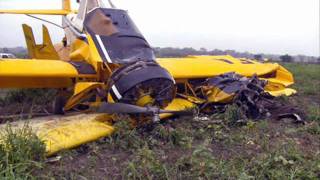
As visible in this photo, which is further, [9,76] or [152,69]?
[9,76]

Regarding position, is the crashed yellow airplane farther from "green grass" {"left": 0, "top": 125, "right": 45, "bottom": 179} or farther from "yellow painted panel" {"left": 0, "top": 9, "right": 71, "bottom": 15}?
"yellow painted panel" {"left": 0, "top": 9, "right": 71, "bottom": 15}

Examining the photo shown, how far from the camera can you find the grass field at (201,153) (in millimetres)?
3822

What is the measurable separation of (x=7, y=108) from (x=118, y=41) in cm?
307

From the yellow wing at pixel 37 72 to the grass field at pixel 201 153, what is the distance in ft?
4.78

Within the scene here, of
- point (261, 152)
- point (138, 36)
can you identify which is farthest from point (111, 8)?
point (261, 152)

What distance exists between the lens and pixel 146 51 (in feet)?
21.1

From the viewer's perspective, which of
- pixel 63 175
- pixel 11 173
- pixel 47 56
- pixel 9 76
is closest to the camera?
pixel 11 173

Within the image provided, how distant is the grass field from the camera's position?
12.5 feet

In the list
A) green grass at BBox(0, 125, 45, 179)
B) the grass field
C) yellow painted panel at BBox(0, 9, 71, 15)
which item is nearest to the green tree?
yellow painted panel at BBox(0, 9, 71, 15)

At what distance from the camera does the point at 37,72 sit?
19.7 feet

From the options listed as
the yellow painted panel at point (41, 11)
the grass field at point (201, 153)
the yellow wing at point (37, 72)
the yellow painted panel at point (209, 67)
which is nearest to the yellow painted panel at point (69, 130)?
the grass field at point (201, 153)

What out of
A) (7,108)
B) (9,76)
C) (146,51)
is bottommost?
(7,108)

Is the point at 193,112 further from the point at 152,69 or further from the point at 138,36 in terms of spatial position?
the point at 138,36

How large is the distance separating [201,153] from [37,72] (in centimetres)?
289
